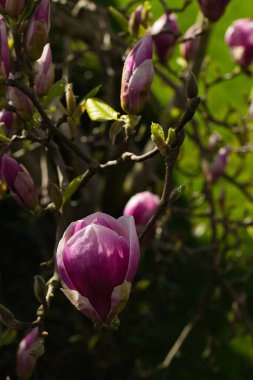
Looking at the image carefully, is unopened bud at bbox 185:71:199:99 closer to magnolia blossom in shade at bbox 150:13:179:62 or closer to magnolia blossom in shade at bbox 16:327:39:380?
magnolia blossom in shade at bbox 16:327:39:380

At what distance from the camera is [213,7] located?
146 cm

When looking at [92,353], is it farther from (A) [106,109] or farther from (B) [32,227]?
(A) [106,109]

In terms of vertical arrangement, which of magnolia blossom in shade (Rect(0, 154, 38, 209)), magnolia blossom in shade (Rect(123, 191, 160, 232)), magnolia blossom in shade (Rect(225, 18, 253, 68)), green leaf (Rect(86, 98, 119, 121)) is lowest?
magnolia blossom in shade (Rect(123, 191, 160, 232))

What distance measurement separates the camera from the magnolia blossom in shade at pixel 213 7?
145 cm

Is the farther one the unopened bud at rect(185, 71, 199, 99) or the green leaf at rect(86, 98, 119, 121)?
the green leaf at rect(86, 98, 119, 121)

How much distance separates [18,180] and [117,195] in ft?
4.94

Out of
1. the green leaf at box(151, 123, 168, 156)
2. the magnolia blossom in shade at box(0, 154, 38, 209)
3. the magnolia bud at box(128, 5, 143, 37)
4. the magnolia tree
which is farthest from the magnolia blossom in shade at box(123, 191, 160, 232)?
the green leaf at box(151, 123, 168, 156)

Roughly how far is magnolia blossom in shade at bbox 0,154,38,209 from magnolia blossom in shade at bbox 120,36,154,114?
0.24 m

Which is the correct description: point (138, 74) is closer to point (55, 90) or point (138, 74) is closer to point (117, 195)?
point (55, 90)

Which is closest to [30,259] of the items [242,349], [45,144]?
[242,349]

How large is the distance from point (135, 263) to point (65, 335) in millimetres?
1782

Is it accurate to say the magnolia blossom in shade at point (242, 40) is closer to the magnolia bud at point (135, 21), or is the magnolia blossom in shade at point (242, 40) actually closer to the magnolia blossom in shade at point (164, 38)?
the magnolia blossom in shade at point (164, 38)

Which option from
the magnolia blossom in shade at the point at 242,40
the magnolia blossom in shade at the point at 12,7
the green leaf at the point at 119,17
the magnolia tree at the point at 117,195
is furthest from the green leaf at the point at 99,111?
the magnolia blossom in shade at the point at 242,40

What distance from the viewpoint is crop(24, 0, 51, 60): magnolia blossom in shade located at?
3.64 ft
